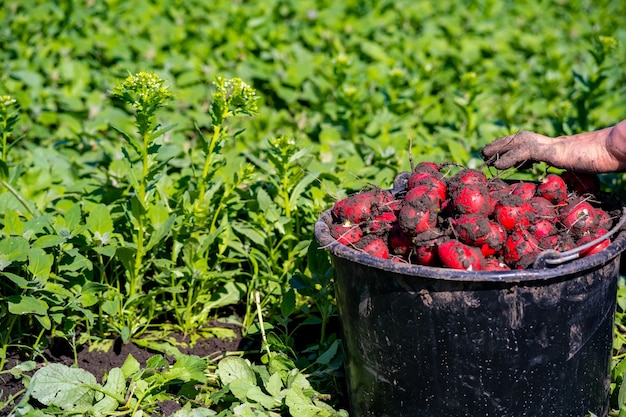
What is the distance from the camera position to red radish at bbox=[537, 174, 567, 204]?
2.37 m

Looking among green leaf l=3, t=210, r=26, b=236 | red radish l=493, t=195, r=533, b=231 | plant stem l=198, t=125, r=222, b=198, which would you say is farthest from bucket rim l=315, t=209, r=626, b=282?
green leaf l=3, t=210, r=26, b=236

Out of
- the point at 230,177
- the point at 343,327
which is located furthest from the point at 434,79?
the point at 343,327

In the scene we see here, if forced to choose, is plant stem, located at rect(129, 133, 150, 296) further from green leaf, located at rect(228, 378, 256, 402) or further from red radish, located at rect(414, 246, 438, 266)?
red radish, located at rect(414, 246, 438, 266)

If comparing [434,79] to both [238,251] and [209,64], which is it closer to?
[209,64]

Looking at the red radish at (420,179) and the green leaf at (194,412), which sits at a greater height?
the red radish at (420,179)

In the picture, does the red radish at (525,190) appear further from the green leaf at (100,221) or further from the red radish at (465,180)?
the green leaf at (100,221)

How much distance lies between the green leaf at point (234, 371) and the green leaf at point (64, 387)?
0.43 meters

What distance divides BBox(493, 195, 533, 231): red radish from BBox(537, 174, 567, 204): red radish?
0.13 m

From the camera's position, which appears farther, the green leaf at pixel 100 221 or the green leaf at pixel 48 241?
the green leaf at pixel 100 221

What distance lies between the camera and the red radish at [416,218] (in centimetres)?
219

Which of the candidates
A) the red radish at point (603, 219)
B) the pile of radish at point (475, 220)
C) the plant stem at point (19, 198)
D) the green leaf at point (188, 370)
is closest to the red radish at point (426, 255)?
the pile of radish at point (475, 220)

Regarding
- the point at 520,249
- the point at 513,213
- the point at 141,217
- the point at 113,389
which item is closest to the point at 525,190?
the point at 513,213

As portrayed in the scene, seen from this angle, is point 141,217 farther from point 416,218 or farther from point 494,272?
point 494,272

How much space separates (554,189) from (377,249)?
0.61 meters
